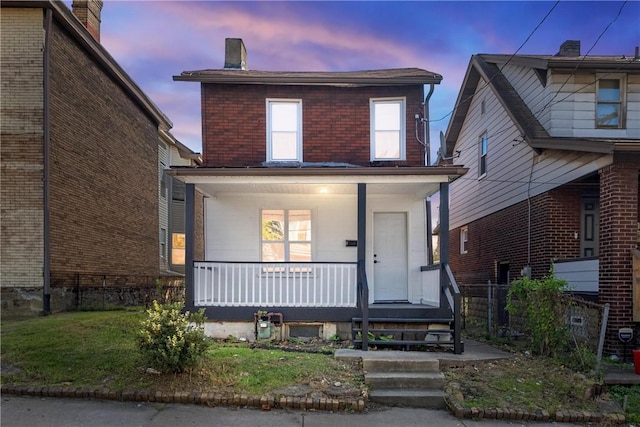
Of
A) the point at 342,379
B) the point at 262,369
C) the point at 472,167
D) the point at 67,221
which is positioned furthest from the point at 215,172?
the point at 472,167

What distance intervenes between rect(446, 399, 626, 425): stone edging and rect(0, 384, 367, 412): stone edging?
137 centimetres

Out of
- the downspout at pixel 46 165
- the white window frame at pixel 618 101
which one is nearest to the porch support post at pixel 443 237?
the white window frame at pixel 618 101

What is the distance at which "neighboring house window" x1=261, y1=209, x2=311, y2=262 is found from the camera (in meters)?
10.5

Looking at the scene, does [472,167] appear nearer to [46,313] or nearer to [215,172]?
[215,172]

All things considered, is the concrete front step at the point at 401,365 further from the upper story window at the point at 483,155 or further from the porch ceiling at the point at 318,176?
the upper story window at the point at 483,155

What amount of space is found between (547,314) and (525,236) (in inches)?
197

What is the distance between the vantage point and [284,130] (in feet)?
35.4

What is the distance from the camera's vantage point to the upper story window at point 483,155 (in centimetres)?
1489

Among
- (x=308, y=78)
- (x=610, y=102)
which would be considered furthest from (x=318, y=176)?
(x=610, y=102)

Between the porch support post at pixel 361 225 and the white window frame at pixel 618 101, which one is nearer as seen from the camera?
the porch support post at pixel 361 225

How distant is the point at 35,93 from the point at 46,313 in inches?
210

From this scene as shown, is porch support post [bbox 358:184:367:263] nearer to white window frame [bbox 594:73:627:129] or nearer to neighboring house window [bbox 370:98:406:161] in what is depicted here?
neighboring house window [bbox 370:98:406:161]

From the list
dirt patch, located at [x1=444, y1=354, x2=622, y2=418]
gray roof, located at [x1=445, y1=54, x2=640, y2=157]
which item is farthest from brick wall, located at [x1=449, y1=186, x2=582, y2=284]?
dirt patch, located at [x1=444, y1=354, x2=622, y2=418]

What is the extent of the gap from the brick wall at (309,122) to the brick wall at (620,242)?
13.5 feet
